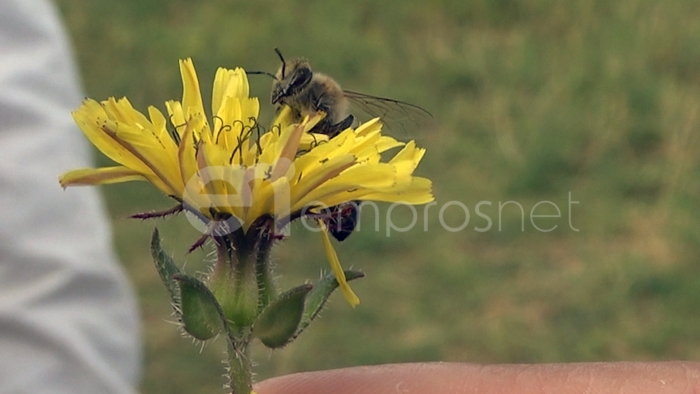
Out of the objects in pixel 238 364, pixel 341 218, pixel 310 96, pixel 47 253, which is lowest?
pixel 47 253

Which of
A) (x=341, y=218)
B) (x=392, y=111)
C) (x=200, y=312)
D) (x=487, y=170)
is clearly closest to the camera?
(x=200, y=312)

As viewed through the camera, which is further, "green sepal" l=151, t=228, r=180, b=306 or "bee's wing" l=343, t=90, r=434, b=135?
"bee's wing" l=343, t=90, r=434, b=135

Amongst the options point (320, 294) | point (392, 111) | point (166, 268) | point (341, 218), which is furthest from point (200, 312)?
point (392, 111)

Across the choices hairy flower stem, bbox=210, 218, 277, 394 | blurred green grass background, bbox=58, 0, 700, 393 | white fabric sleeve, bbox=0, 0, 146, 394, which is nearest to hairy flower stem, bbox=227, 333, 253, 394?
hairy flower stem, bbox=210, 218, 277, 394

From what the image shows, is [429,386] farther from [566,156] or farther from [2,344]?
[566,156]

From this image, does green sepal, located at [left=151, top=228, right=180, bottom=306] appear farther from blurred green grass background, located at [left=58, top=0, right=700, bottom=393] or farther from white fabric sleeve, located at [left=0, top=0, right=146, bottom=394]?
blurred green grass background, located at [left=58, top=0, right=700, bottom=393]

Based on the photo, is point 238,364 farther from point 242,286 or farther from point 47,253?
point 47,253

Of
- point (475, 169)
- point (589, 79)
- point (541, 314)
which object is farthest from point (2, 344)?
point (589, 79)
